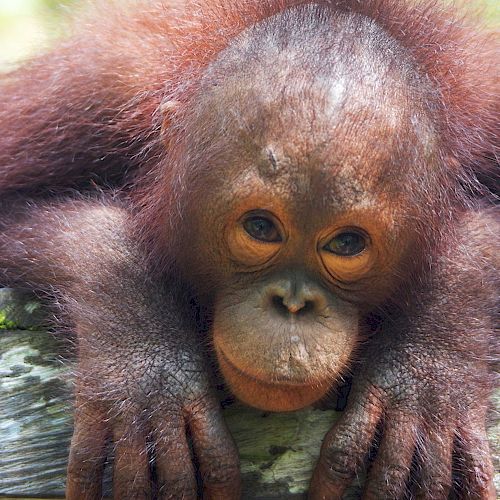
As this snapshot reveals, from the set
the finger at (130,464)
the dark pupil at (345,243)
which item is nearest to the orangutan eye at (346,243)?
the dark pupil at (345,243)

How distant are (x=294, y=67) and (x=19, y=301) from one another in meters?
1.36

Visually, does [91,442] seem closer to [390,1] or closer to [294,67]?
[294,67]

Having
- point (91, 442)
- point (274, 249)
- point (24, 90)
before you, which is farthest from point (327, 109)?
point (24, 90)

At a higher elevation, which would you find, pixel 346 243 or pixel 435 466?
pixel 346 243

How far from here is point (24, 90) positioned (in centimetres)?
392

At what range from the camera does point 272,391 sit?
102 inches

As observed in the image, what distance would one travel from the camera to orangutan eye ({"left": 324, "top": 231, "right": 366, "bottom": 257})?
2.68 meters

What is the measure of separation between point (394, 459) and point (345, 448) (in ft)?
0.55

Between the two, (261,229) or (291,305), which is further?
(261,229)

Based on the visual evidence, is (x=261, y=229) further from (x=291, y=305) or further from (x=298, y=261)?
(x=291, y=305)

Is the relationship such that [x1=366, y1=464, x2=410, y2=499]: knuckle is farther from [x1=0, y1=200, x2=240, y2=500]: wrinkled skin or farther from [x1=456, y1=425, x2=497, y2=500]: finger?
[x1=0, y1=200, x2=240, y2=500]: wrinkled skin

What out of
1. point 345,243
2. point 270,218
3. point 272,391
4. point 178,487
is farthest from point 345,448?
point 270,218

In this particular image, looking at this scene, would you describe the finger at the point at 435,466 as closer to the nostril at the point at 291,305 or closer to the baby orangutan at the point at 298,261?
the baby orangutan at the point at 298,261

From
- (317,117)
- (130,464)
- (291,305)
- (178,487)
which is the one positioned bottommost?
(178,487)
